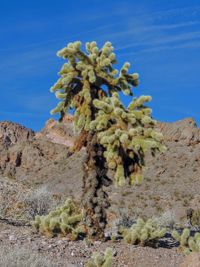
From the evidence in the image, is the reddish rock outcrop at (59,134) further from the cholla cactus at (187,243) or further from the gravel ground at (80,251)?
the gravel ground at (80,251)

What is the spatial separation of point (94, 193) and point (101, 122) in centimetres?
176

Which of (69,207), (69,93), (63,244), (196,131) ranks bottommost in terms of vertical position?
(63,244)

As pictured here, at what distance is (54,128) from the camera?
73938mm

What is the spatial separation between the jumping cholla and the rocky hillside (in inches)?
338

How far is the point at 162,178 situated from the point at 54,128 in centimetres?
2724

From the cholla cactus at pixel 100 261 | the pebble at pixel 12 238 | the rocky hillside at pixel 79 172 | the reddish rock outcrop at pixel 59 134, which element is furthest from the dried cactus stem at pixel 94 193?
the reddish rock outcrop at pixel 59 134

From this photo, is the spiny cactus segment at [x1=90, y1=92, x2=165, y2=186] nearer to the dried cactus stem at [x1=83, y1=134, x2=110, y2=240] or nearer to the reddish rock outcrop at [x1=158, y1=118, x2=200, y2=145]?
the dried cactus stem at [x1=83, y1=134, x2=110, y2=240]

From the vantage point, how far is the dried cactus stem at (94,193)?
13.2m

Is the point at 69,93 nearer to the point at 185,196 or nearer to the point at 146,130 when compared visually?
the point at 146,130

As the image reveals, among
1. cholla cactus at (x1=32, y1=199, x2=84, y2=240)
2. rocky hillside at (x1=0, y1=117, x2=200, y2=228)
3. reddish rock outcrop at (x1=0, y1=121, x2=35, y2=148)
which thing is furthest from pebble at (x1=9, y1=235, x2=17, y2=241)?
reddish rock outcrop at (x1=0, y1=121, x2=35, y2=148)

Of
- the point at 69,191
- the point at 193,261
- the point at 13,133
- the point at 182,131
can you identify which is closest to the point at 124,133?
the point at 193,261

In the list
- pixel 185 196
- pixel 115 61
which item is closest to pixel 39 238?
pixel 115 61

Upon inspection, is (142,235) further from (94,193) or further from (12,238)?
(12,238)

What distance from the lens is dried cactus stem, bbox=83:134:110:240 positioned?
13227mm
